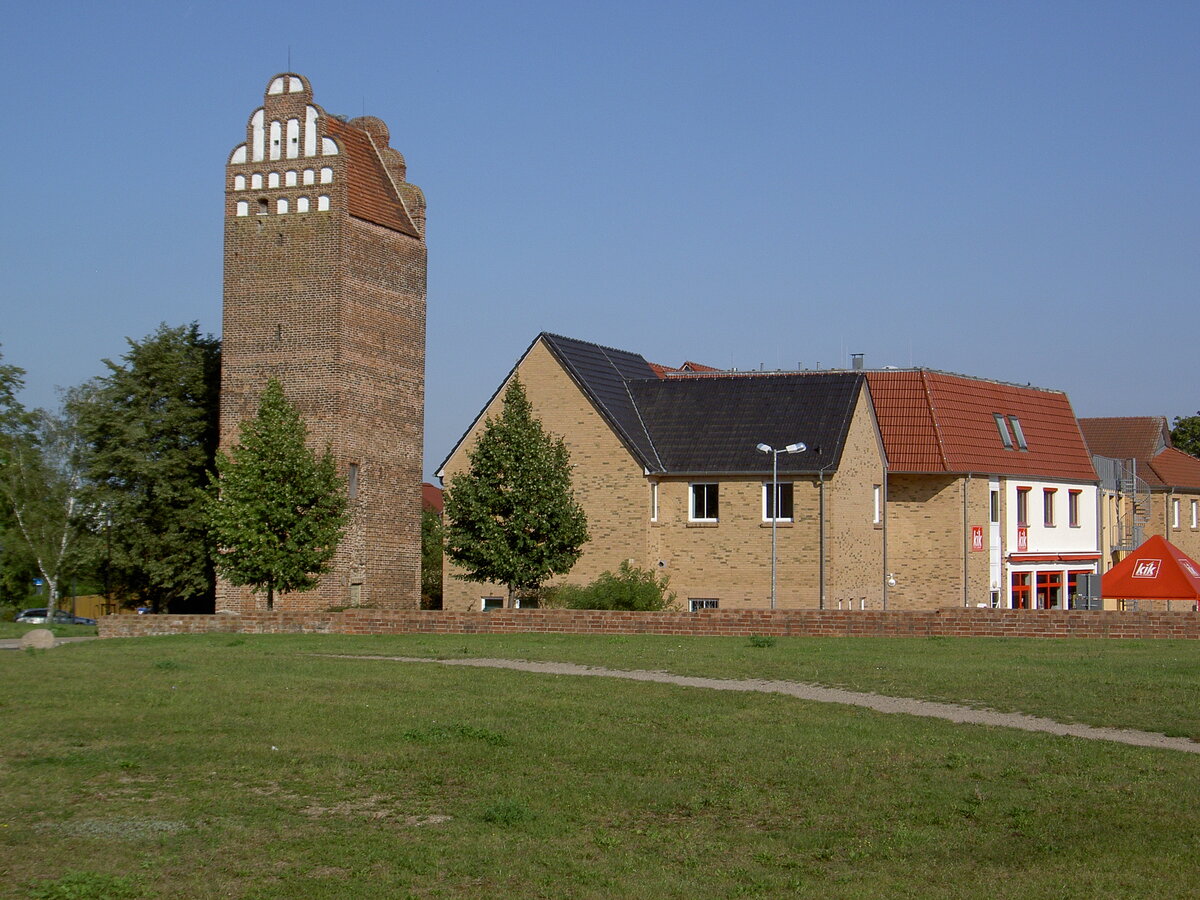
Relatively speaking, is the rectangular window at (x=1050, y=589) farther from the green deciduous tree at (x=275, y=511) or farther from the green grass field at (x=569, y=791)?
the green grass field at (x=569, y=791)

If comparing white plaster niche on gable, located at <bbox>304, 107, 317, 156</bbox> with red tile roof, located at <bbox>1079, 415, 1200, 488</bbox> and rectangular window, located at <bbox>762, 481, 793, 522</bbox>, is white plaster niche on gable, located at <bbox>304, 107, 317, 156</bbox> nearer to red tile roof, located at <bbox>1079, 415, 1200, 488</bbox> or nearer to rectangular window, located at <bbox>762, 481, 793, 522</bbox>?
rectangular window, located at <bbox>762, 481, 793, 522</bbox>

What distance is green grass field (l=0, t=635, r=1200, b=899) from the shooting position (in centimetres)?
995

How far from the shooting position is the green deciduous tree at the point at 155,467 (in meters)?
54.2

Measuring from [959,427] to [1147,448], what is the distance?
25.3 metres

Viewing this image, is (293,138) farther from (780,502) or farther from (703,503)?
(780,502)

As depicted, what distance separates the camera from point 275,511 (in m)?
38.9

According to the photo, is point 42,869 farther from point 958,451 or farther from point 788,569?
point 958,451

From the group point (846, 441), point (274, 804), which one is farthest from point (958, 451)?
point (274, 804)

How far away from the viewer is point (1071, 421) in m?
65.8

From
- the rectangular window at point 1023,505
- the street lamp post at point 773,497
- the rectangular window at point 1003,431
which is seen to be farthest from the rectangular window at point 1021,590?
the street lamp post at point 773,497

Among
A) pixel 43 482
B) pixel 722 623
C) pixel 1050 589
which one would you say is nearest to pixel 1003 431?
pixel 1050 589

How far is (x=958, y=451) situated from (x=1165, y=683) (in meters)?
37.6

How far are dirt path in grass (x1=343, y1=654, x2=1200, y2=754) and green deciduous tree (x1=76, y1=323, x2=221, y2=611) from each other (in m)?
32.7

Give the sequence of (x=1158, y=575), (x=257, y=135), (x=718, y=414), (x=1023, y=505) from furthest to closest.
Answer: (x=1023, y=505)
(x=257, y=135)
(x=718, y=414)
(x=1158, y=575)
